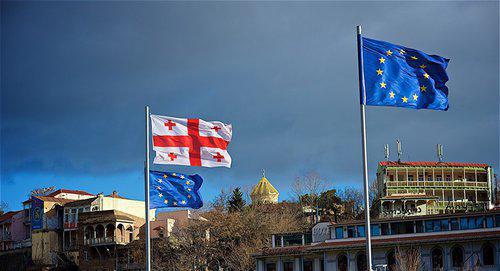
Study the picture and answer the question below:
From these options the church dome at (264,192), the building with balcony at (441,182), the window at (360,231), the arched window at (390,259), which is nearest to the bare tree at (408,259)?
the arched window at (390,259)

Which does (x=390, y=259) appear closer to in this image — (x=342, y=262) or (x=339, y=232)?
(x=342, y=262)

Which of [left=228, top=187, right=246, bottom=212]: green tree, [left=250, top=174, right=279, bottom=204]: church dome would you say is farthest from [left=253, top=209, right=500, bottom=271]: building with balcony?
[left=250, top=174, right=279, bottom=204]: church dome

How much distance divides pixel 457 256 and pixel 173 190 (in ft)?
125

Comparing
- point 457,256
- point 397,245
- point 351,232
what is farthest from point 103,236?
point 457,256

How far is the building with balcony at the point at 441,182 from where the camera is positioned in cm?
10350

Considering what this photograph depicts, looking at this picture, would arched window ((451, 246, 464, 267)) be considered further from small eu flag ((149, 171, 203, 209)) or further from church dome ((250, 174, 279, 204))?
church dome ((250, 174, 279, 204))

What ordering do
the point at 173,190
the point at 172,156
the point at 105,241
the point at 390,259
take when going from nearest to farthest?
the point at 172,156, the point at 173,190, the point at 390,259, the point at 105,241

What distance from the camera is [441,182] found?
10494 cm

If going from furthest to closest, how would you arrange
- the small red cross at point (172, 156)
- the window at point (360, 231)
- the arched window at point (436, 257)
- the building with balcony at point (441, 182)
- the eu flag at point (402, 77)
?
the building with balcony at point (441, 182) → the window at point (360, 231) → the arched window at point (436, 257) → the small red cross at point (172, 156) → the eu flag at point (402, 77)

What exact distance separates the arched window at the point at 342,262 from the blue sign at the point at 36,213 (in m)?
57.0

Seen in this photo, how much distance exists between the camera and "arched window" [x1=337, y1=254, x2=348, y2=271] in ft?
222

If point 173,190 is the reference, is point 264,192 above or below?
above

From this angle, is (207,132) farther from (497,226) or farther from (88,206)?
(88,206)

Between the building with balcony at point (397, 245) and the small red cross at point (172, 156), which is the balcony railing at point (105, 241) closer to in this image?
the building with balcony at point (397, 245)
